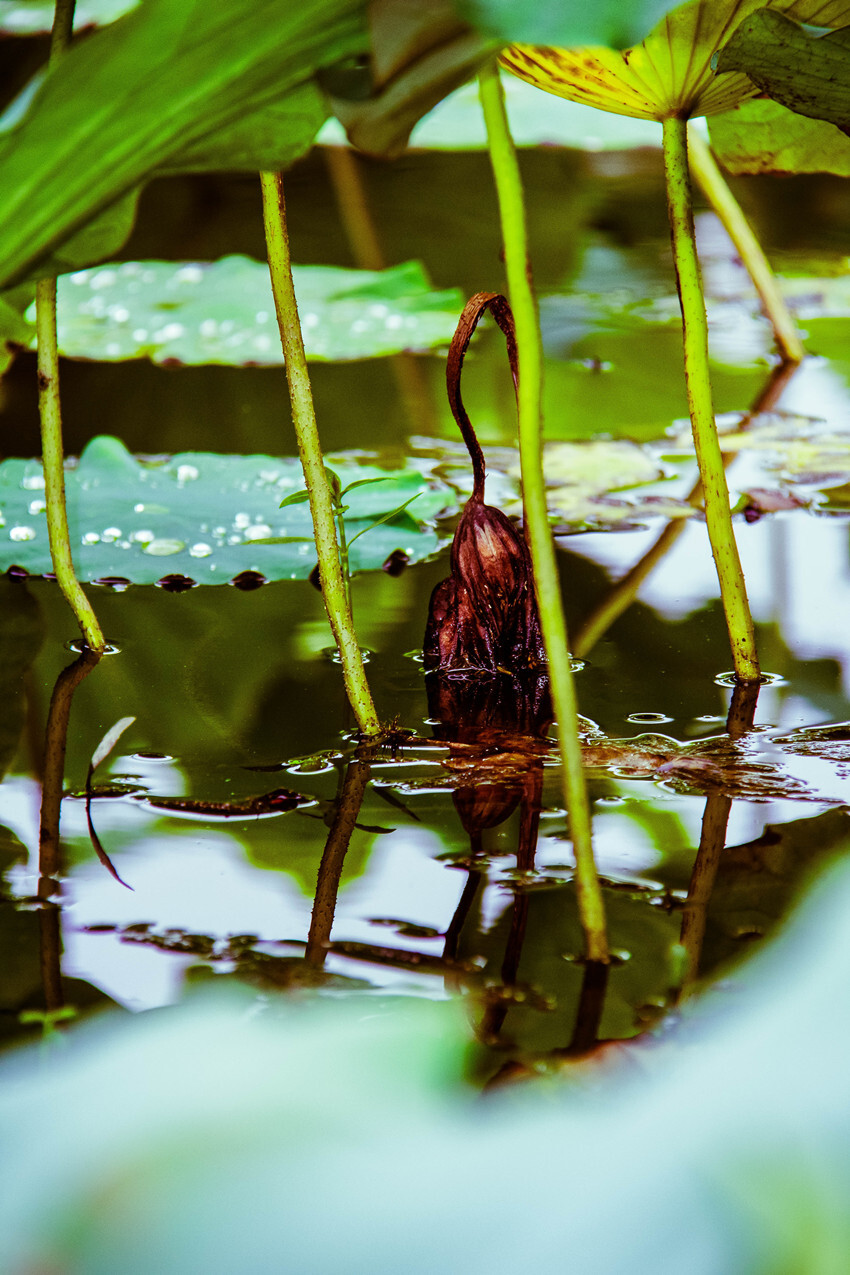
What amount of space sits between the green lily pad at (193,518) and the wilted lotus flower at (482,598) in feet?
0.80

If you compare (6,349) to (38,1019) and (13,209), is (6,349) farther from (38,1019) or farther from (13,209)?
(38,1019)

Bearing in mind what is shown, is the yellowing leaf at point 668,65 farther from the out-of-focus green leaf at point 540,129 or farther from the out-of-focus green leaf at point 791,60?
the out-of-focus green leaf at point 540,129

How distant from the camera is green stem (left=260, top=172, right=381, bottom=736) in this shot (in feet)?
1.76

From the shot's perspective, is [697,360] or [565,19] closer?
[565,19]

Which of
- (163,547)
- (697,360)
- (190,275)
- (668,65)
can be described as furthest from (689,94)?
(190,275)

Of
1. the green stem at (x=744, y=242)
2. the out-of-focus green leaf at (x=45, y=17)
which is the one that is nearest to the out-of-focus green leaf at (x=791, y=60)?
the green stem at (x=744, y=242)

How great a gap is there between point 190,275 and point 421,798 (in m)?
1.85

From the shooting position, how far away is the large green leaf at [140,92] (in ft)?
1.00

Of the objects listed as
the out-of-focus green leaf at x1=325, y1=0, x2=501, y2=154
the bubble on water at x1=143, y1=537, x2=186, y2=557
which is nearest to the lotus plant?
the out-of-focus green leaf at x1=325, y1=0, x2=501, y2=154

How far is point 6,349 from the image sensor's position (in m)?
0.48

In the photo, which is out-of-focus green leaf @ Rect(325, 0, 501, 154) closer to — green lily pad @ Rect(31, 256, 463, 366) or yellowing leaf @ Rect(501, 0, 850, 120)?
yellowing leaf @ Rect(501, 0, 850, 120)

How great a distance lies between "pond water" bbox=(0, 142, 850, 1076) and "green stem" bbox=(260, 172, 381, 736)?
0.21 ft

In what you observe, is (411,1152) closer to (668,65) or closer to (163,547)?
(668,65)

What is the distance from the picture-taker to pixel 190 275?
2182mm
